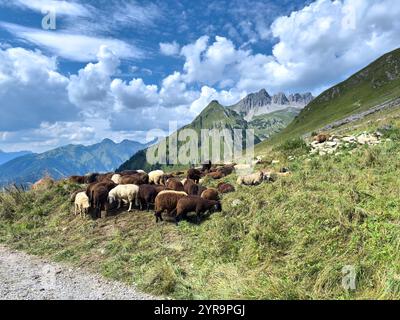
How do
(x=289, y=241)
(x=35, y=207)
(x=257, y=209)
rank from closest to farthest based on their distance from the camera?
(x=289, y=241) → (x=257, y=209) → (x=35, y=207)

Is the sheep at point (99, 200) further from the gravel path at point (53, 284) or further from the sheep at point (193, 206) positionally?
the gravel path at point (53, 284)

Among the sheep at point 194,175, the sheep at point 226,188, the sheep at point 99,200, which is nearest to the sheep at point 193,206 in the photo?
the sheep at point 226,188

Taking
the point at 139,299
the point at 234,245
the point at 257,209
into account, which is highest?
the point at 257,209

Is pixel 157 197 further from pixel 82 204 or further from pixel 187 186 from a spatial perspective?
pixel 82 204

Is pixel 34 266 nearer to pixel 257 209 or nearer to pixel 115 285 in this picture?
pixel 115 285

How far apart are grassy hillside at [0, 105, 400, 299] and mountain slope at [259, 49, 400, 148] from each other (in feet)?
329

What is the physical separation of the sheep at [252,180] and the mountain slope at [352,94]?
95070 mm

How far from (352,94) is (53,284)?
142 meters

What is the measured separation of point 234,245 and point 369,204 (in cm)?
437

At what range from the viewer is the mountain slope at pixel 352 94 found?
379ft

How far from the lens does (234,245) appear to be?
10.8 metres

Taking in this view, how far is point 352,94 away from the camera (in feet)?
436

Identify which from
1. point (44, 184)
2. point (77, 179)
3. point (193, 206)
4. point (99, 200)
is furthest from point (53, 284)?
point (77, 179)
